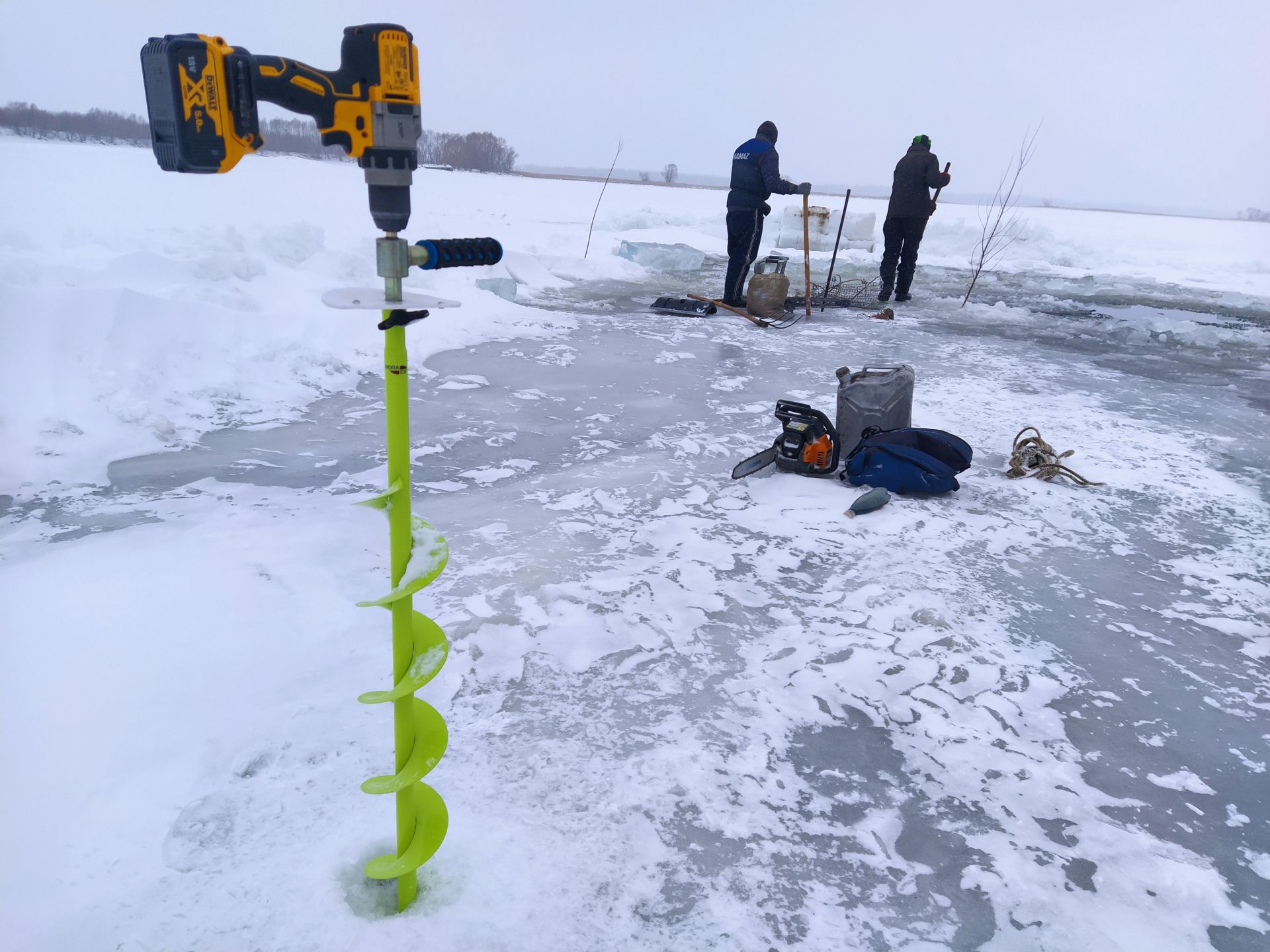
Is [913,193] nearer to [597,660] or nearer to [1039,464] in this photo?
[1039,464]

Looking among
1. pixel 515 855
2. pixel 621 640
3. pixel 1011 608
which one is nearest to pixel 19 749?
pixel 515 855

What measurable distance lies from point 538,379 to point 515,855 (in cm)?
423

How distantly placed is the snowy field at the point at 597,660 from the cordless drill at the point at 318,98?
1.39m

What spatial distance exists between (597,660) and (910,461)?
2141 mm

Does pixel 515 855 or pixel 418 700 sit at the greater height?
pixel 418 700

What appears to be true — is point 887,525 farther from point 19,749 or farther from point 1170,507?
point 19,749

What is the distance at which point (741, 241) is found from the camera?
8688 millimetres

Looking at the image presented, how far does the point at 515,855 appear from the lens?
5.68 feet

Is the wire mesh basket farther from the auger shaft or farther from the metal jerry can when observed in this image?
the auger shaft

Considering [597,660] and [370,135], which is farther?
[597,660]

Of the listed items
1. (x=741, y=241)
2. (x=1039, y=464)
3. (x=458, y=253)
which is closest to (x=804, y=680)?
(x=458, y=253)

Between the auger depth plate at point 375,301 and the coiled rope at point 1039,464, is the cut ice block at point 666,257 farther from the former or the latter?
the auger depth plate at point 375,301

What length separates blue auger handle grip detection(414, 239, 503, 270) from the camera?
4.42 ft

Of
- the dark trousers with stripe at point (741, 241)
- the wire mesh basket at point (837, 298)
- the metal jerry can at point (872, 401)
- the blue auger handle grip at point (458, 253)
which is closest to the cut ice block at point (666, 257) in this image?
the wire mesh basket at point (837, 298)
